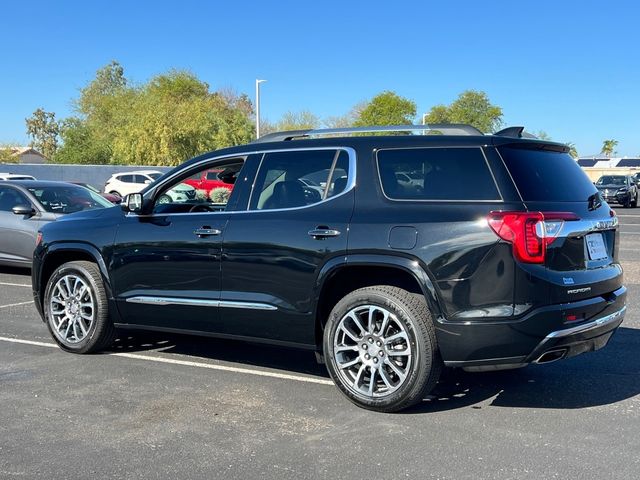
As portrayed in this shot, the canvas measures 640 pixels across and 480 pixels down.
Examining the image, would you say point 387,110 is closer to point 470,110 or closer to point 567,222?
point 470,110

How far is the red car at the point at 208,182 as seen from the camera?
6.30 m

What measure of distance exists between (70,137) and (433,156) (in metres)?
53.9

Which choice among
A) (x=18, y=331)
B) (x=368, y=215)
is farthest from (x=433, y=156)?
(x=18, y=331)

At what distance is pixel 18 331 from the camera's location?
7203 mm

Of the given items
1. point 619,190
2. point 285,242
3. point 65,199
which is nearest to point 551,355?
point 285,242

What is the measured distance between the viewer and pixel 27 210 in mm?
10453

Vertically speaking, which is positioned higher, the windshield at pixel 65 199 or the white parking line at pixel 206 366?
the windshield at pixel 65 199

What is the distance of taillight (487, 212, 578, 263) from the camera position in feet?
13.8

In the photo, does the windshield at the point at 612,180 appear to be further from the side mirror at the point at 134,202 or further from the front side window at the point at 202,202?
the side mirror at the point at 134,202

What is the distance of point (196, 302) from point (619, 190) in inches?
1319

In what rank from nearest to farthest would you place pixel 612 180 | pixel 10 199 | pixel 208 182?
pixel 208 182, pixel 10 199, pixel 612 180

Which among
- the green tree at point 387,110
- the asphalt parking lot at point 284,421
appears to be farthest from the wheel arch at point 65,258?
the green tree at point 387,110

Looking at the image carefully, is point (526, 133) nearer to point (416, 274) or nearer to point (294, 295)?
point (416, 274)

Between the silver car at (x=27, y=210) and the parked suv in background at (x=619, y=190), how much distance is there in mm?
29051
